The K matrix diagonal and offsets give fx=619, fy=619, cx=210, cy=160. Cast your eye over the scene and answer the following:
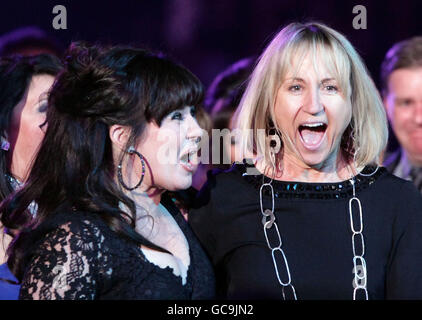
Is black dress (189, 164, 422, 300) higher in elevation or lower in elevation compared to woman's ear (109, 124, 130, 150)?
lower

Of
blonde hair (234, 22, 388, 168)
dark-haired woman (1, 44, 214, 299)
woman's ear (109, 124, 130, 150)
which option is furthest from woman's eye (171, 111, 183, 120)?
blonde hair (234, 22, 388, 168)

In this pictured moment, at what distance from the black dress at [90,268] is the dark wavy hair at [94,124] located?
2.2 inches

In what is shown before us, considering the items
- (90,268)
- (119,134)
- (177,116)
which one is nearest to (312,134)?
(177,116)

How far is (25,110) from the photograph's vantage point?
264cm

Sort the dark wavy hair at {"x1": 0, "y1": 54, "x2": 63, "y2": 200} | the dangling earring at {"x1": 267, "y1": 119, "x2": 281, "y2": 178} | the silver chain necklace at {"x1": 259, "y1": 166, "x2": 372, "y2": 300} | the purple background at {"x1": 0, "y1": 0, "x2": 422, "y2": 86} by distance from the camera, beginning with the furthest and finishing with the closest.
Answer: the purple background at {"x1": 0, "y1": 0, "x2": 422, "y2": 86} < the dark wavy hair at {"x1": 0, "y1": 54, "x2": 63, "y2": 200} < the dangling earring at {"x1": 267, "y1": 119, "x2": 281, "y2": 178} < the silver chain necklace at {"x1": 259, "y1": 166, "x2": 372, "y2": 300}

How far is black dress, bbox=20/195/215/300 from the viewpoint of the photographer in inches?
68.5

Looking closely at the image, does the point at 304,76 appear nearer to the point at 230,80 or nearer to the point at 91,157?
the point at 91,157

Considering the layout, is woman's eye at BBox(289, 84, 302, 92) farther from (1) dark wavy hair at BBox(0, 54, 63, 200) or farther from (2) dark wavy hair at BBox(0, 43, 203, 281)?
(1) dark wavy hair at BBox(0, 54, 63, 200)

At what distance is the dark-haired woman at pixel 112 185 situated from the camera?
1799 mm

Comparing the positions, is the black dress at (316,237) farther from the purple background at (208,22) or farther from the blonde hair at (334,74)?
the purple background at (208,22)

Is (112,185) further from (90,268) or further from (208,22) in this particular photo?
(208,22)

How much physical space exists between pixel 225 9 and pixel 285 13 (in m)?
0.40

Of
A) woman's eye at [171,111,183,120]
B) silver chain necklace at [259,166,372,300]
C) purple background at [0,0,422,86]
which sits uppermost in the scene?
purple background at [0,0,422,86]
